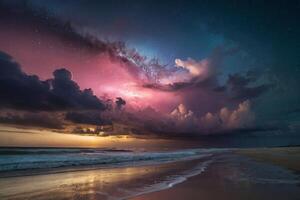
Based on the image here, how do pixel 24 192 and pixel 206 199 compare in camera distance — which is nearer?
pixel 206 199

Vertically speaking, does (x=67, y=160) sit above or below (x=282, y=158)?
below

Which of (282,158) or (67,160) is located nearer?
(67,160)

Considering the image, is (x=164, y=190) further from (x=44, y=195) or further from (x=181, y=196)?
(x=44, y=195)

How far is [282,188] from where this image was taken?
47.1 feet

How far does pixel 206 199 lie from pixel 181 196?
4.06 ft

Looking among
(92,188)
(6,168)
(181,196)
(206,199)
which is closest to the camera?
(206,199)

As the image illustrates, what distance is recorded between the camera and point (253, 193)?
1297 cm

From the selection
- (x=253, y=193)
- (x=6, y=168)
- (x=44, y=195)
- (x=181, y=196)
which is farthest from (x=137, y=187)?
(x=6, y=168)

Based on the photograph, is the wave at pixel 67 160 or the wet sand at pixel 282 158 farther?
the wave at pixel 67 160

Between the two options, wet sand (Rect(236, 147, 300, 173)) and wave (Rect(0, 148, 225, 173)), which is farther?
wave (Rect(0, 148, 225, 173))

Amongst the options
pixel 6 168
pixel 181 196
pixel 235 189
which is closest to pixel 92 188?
pixel 181 196

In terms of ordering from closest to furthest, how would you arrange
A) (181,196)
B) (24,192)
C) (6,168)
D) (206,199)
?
1. (206,199)
2. (181,196)
3. (24,192)
4. (6,168)

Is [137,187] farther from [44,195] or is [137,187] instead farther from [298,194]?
[298,194]

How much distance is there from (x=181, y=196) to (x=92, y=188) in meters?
4.92
